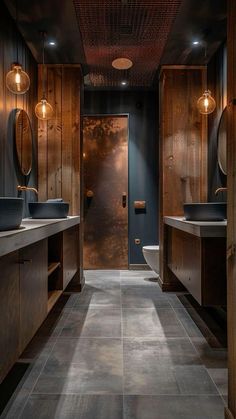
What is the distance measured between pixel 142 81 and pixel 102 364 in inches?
141

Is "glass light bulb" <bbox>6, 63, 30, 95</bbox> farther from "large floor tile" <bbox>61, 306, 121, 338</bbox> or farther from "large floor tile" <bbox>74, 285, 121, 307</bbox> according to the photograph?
"large floor tile" <bbox>74, 285, 121, 307</bbox>

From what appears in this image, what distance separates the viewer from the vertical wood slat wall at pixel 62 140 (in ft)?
12.1

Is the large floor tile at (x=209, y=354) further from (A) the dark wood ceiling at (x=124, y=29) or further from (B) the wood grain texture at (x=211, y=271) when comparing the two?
(A) the dark wood ceiling at (x=124, y=29)

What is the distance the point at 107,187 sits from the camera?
493 centimetres

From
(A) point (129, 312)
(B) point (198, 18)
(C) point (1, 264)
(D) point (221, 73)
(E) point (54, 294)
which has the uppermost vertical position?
(B) point (198, 18)

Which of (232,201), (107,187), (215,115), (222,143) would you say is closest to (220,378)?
(232,201)

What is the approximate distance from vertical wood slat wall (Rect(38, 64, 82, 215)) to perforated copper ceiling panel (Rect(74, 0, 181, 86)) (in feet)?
1.21

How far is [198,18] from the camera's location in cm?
276

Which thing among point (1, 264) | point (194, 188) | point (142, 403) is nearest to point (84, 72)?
point (194, 188)

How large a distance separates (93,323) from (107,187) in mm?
2622

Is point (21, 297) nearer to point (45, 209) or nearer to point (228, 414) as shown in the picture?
point (228, 414)

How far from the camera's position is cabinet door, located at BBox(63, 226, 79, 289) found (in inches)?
112

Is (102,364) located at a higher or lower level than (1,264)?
lower

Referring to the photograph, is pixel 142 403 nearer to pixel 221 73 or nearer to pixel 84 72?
pixel 221 73
